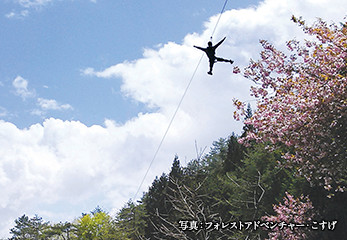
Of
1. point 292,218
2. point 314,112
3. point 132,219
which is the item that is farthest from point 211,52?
point 132,219

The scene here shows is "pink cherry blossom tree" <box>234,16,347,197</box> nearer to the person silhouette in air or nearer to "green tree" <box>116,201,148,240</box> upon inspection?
the person silhouette in air

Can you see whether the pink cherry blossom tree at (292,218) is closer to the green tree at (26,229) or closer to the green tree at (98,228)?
the green tree at (98,228)

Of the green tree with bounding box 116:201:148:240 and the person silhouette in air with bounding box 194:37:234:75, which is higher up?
the green tree with bounding box 116:201:148:240

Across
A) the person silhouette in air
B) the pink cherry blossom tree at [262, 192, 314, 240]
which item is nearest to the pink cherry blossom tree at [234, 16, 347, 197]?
the person silhouette in air

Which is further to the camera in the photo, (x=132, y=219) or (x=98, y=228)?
(x=132, y=219)

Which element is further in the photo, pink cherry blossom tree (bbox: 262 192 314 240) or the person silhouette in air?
pink cherry blossom tree (bbox: 262 192 314 240)

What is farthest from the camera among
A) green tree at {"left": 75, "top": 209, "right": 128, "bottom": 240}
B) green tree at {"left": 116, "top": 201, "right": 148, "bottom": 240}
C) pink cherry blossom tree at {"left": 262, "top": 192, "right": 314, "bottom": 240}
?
green tree at {"left": 116, "top": 201, "right": 148, "bottom": 240}

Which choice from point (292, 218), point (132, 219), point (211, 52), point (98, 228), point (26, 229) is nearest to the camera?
point (211, 52)

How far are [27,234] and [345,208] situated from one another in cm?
7110

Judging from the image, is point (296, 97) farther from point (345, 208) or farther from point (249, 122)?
point (345, 208)

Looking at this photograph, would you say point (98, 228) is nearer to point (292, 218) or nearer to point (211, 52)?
point (292, 218)

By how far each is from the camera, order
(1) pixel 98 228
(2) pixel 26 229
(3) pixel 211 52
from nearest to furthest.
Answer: (3) pixel 211 52 < (1) pixel 98 228 < (2) pixel 26 229

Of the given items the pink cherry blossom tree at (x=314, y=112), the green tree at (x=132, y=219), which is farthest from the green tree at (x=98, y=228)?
the pink cherry blossom tree at (x=314, y=112)

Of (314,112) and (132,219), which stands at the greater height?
(132,219)
